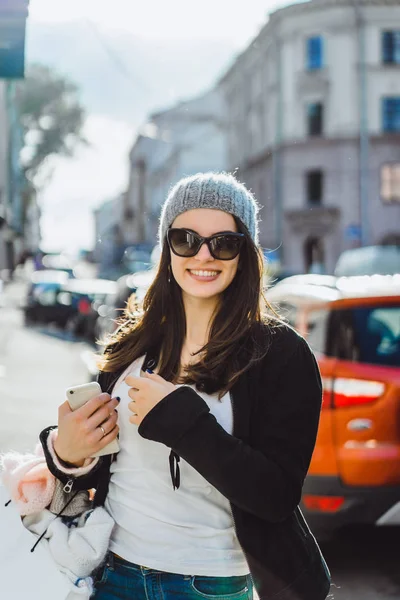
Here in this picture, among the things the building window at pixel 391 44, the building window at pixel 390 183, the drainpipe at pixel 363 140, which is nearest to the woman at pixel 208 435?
the drainpipe at pixel 363 140

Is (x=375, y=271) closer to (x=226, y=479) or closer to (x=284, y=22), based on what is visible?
(x=226, y=479)

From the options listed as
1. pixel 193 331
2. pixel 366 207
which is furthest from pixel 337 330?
pixel 366 207

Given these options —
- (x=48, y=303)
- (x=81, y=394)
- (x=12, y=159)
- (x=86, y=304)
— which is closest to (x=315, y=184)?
(x=12, y=159)

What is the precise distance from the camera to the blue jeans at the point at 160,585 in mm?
1961

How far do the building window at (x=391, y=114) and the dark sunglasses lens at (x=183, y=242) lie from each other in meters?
37.6

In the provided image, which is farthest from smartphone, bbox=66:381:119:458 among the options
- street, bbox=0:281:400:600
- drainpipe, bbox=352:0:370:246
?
drainpipe, bbox=352:0:370:246

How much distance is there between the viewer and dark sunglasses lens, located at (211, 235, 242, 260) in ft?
6.97

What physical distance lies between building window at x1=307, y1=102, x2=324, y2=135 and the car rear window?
35.1 meters

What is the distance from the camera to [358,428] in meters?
4.57

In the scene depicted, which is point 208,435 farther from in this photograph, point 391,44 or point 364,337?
point 391,44

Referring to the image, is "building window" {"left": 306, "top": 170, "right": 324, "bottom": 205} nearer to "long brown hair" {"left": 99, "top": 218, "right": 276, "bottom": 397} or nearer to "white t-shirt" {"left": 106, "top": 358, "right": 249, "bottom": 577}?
"long brown hair" {"left": 99, "top": 218, "right": 276, "bottom": 397}

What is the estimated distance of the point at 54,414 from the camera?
10391 mm

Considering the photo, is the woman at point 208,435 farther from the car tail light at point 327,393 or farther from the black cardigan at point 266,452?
the car tail light at point 327,393

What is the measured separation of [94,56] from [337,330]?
241 centimetres
